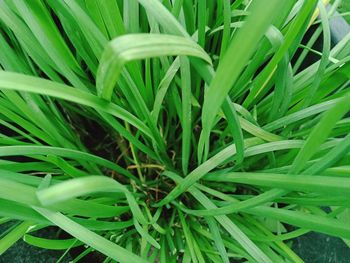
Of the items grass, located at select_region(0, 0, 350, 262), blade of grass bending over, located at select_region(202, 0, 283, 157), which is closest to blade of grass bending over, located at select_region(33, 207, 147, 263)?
grass, located at select_region(0, 0, 350, 262)

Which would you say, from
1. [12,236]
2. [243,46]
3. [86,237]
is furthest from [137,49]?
[12,236]

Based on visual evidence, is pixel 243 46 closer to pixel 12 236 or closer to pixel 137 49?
pixel 137 49

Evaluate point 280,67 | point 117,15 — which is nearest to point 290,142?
point 280,67

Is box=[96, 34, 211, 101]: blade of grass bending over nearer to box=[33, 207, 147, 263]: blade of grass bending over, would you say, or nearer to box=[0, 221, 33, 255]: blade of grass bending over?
box=[33, 207, 147, 263]: blade of grass bending over

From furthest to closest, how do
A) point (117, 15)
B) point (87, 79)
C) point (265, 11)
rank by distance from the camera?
point (87, 79) < point (117, 15) < point (265, 11)

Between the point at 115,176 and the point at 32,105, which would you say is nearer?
the point at 32,105

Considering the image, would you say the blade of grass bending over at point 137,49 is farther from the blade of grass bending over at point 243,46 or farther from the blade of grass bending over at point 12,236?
the blade of grass bending over at point 12,236

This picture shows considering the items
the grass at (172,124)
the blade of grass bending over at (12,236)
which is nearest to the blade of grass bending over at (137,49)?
the grass at (172,124)

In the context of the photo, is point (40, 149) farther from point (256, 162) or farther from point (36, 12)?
point (256, 162)
